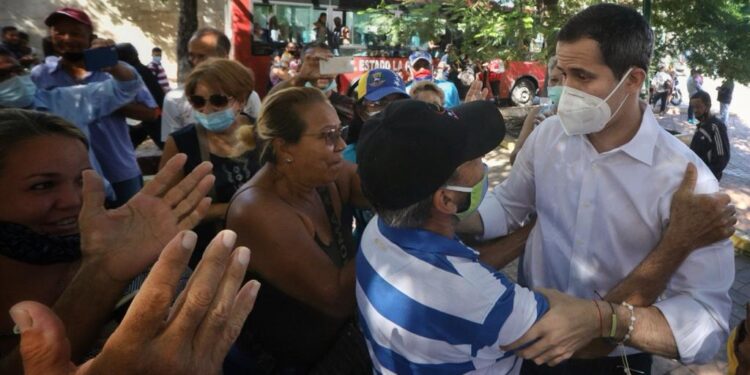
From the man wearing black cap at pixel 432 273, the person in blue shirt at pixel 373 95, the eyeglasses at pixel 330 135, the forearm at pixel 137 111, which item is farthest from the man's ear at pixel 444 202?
the forearm at pixel 137 111

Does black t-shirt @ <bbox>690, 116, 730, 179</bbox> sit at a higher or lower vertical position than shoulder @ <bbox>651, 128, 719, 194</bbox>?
lower

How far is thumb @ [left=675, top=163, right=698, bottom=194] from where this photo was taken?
139cm

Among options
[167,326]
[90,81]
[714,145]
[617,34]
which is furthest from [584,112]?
[714,145]

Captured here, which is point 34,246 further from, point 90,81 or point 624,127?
point 90,81

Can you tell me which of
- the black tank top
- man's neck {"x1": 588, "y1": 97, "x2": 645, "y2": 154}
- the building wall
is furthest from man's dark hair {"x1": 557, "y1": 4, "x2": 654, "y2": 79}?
the building wall

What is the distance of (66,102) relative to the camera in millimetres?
3055

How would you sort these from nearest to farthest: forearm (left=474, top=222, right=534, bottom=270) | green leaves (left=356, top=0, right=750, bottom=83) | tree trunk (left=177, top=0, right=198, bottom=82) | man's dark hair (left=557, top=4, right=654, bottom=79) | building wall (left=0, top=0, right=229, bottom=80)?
man's dark hair (left=557, top=4, right=654, bottom=79), forearm (left=474, top=222, right=534, bottom=270), green leaves (left=356, top=0, right=750, bottom=83), tree trunk (left=177, top=0, right=198, bottom=82), building wall (left=0, top=0, right=229, bottom=80)

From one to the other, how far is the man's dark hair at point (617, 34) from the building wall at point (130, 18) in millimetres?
12555

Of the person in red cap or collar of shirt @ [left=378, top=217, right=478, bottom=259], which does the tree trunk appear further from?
collar of shirt @ [left=378, top=217, right=478, bottom=259]

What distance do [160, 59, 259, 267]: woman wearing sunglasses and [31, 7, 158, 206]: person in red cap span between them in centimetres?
87

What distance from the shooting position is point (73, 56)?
10.9 feet

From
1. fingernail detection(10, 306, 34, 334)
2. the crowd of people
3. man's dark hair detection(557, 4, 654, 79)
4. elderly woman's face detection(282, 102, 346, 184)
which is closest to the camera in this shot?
fingernail detection(10, 306, 34, 334)

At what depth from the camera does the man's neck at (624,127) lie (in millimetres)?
A: 1633

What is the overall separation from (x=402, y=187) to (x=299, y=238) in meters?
0.58
